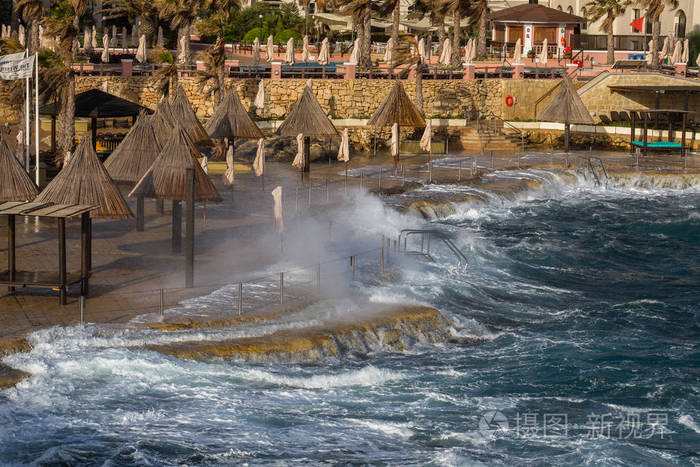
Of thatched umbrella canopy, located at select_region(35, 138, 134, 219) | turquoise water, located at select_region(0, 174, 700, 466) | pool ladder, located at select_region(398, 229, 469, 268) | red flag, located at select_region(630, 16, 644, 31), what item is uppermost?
red flag, located at select_region(630, 16, 644, 31)

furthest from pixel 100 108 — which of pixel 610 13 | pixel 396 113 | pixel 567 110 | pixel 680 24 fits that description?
pixel 680 24

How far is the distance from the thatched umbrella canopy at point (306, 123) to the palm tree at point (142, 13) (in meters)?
22.1

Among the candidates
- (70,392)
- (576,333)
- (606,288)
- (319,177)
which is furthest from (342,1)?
(70,392)

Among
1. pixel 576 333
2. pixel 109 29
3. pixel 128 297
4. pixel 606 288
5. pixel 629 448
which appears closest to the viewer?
pixel 629 448

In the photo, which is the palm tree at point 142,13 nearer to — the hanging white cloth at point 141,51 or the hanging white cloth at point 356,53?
the hanging white cloth at point 141,51

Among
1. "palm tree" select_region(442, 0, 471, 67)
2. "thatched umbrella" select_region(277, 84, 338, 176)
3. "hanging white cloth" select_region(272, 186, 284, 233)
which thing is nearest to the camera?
"hanging white cloth" select_region(272, 186, 284, 233)

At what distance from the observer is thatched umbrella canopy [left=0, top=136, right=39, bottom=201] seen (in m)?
24.4

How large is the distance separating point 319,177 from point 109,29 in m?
35.4

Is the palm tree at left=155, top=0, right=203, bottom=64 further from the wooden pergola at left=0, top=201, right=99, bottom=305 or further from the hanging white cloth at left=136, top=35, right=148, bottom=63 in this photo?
the wooden pergola at left=0, top=201, right=99, bottom=305

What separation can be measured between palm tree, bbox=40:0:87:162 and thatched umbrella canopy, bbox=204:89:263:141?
518 centimetres

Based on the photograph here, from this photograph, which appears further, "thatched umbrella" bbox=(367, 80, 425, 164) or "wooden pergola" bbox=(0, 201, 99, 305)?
"thatched umbrella" bbox=(367, 80, 425, 164)

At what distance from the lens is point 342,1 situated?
5703 centimetres

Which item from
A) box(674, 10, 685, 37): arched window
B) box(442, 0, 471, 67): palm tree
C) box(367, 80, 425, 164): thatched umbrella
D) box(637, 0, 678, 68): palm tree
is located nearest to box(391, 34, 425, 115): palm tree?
box(442, 0, 471, 67): palm tree

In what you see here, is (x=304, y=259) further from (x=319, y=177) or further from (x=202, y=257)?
(x=319, y=177)
